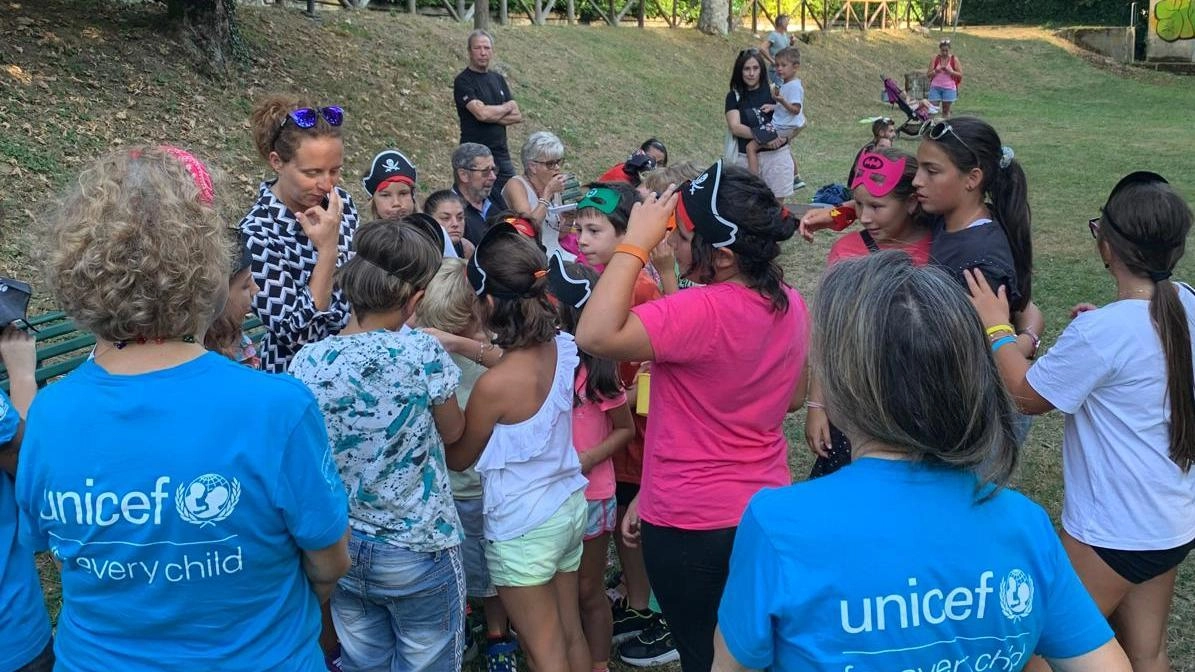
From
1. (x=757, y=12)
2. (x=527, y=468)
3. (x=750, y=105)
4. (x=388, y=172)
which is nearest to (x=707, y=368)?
(x=527, y=468)

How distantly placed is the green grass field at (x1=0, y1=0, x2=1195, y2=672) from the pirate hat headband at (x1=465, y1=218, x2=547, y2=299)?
33.1 inches

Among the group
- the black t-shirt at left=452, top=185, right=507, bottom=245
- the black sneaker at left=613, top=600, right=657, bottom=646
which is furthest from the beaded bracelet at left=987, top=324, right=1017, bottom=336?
the black t-shirt at left=452, top=185, right=507, bottom=245

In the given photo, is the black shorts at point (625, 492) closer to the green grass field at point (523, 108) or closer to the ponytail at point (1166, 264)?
the green grass field at point (523, 108)

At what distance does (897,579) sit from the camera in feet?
5.15

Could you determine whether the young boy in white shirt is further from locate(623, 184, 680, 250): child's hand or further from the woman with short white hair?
locate(623, 184, 680, 250): child's hand

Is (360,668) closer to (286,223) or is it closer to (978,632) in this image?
(286,223)

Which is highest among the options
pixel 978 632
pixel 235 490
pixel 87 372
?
pixel 87 372

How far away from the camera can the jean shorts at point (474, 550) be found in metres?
3.65

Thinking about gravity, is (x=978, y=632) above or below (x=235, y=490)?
below

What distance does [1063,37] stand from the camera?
37500 millimetres

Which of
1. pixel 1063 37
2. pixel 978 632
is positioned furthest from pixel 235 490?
pixel 1063 37

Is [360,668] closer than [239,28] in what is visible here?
Yes

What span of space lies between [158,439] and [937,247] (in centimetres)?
262

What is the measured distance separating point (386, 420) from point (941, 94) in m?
22.1
